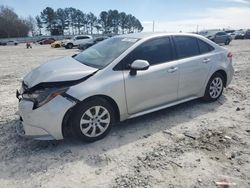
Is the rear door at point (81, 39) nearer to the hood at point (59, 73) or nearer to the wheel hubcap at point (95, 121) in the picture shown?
the hood at point (59, 73)

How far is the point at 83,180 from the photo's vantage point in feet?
10.6

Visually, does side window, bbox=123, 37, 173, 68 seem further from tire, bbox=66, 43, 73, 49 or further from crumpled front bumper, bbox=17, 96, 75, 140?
tire, bbox=66, 43, 73, 49

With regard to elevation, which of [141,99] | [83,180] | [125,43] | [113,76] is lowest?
[83,180]

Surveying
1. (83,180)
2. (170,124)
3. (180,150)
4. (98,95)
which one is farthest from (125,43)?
(83,180)

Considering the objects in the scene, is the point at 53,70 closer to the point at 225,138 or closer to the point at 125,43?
the point at 125,43

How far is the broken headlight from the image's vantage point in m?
3.75

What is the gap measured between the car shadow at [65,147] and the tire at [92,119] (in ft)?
0.48

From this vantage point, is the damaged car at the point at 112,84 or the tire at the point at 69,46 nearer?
the damaged car at the point at 112,84

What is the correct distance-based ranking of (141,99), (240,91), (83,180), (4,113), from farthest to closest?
(240,91)
(4,113)
(141,99)
(83,180)

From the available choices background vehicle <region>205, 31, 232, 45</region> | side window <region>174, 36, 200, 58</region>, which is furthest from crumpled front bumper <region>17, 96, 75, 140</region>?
background vehicle <region>205, 31, 232, 45</region>

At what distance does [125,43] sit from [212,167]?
2.58m

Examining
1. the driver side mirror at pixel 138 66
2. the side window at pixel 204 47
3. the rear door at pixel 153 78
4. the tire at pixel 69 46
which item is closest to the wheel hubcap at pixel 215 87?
the side window at pixel 204 47

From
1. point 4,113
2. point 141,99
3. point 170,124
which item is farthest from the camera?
point 4,113

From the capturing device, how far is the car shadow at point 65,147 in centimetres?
355
